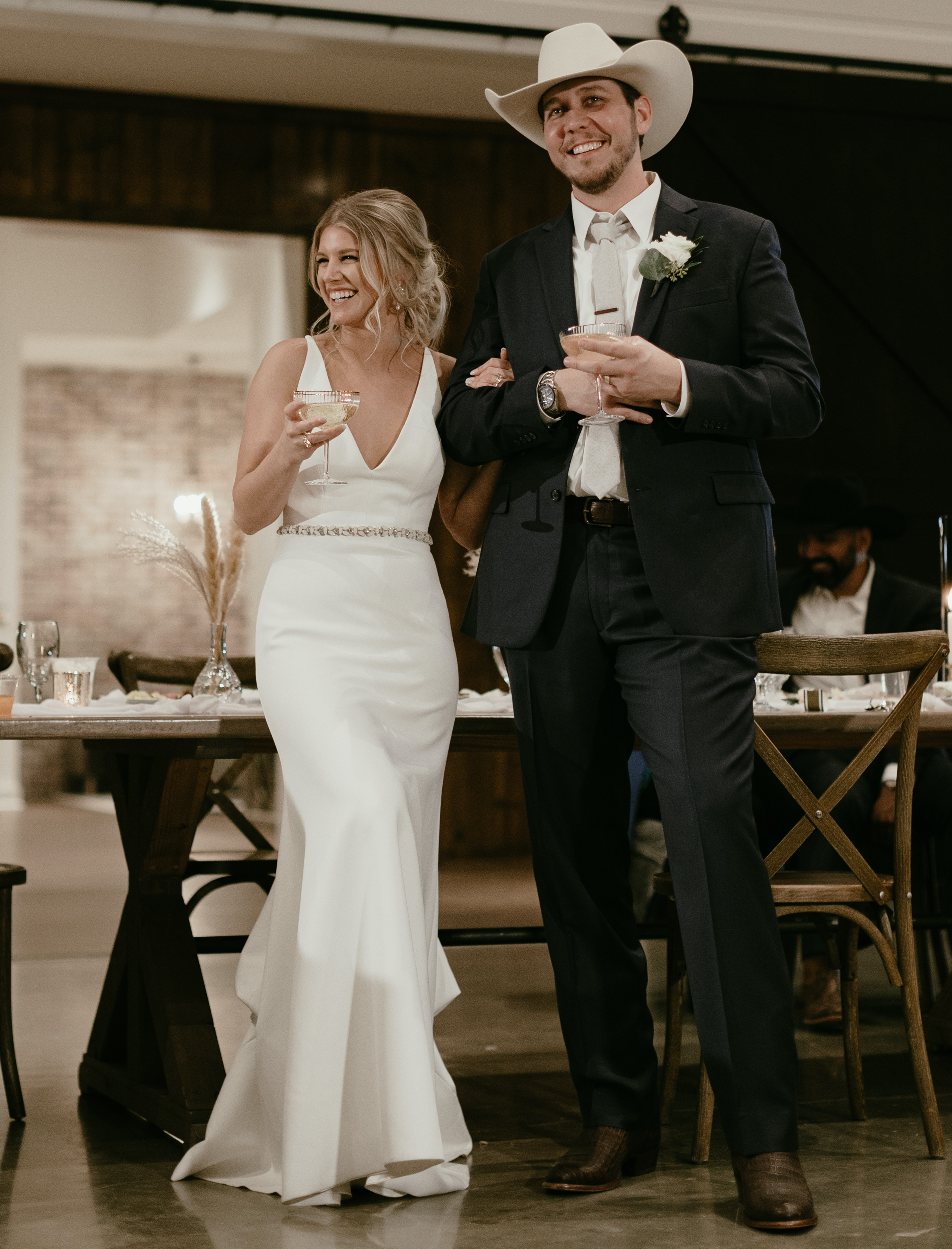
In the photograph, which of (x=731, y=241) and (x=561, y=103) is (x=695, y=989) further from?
(x=561, y=103)

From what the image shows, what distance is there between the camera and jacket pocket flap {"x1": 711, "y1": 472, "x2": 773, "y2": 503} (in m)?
2.44

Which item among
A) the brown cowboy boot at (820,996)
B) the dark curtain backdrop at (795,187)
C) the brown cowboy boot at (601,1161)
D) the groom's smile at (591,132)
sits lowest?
the brown cowboy boot at (820,996)

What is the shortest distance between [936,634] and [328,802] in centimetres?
126

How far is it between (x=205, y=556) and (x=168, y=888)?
0.78 meters

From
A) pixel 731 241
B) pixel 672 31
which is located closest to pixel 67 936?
pixel 731 241

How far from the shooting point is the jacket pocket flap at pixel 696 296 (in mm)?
2496

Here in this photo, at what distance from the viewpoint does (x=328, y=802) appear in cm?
249

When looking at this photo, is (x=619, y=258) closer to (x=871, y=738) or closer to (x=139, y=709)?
(x=871, y=738)

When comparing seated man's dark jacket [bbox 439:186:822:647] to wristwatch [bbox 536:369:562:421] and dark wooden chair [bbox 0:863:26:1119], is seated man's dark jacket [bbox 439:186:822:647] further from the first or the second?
dark wooden chair [bbox 0:863:26:1119]

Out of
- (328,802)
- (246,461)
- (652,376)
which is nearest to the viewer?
(652,376)

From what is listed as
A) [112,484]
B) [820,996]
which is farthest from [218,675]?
[112,484]

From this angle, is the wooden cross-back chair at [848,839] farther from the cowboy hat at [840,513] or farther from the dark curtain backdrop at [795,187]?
the dark curtain backdrop at [795,187]

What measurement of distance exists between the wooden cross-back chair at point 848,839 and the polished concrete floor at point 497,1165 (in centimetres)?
25

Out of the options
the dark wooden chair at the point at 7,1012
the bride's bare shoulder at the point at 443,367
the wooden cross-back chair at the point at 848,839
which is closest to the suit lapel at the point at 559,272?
the bride's bare shoulder at the point at 443,367
